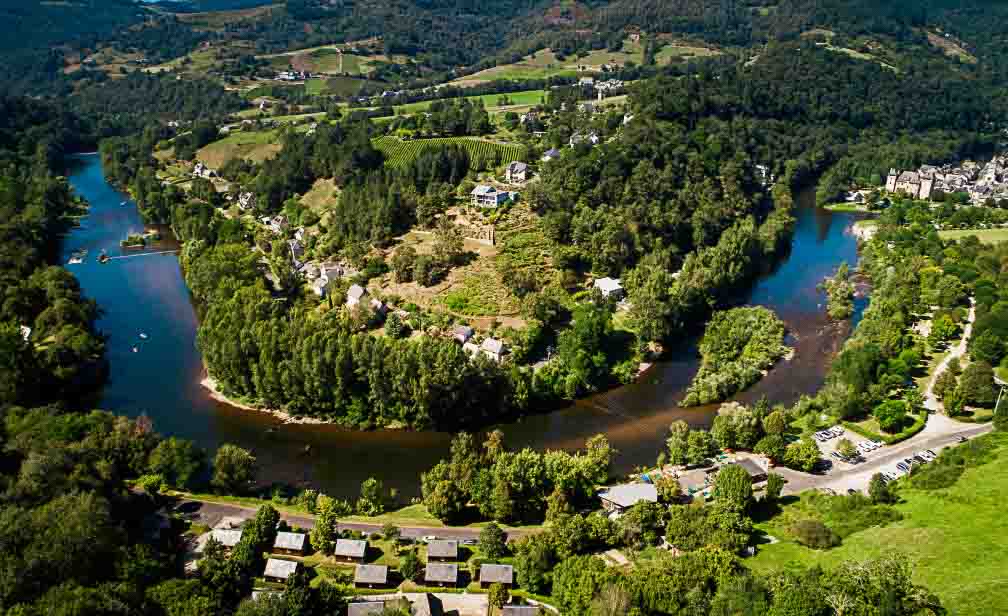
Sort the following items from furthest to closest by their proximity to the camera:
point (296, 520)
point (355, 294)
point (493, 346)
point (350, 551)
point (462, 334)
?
1. point (355, 294)
2. point (462, 334)
3. point (493, 346)
4. point (296, 520)
5. point (350, 551)

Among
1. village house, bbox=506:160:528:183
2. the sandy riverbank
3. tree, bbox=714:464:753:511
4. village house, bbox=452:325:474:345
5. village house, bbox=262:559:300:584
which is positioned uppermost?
village house, bbox=506:160:528:183

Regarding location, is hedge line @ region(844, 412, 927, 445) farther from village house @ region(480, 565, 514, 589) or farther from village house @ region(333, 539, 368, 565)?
village house @ region(333, 539, 368, 565)

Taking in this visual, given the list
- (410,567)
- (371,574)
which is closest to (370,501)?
(371,574)

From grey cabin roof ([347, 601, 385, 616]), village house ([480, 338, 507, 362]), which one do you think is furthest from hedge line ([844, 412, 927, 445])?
grey cabin roof ([347, 601, 385, 616])

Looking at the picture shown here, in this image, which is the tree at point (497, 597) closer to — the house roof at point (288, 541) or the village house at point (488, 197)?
the house roof at point (288, 541)

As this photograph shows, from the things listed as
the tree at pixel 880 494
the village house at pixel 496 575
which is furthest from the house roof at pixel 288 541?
the tree at pixel 880 494

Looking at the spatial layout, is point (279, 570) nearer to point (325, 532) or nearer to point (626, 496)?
point (325, 532)
